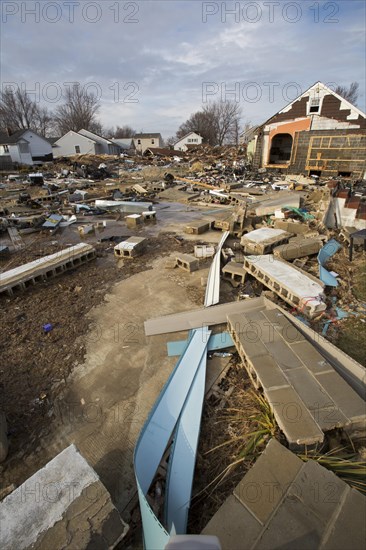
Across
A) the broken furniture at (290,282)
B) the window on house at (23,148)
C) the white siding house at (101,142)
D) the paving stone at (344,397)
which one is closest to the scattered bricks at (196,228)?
the broken furniture at (290,282)

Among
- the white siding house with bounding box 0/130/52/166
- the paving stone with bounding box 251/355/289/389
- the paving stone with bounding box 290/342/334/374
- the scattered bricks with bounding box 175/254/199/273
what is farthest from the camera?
the white siding house with bounding box 0/130/52/166

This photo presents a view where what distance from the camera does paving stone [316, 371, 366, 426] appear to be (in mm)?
2543

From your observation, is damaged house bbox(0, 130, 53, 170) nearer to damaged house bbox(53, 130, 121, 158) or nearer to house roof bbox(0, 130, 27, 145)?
house roof bbox(0, 130, 27, 145)

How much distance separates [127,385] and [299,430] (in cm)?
213

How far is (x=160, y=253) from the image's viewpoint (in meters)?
7.55

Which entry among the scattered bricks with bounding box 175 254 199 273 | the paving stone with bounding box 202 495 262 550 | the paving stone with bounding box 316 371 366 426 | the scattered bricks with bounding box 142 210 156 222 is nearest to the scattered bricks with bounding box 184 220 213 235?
the scattered bricks with bounding box 142 210 156 222

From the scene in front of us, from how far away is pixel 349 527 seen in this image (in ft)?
5.81

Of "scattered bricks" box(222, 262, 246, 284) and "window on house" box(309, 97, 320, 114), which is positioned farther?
"window on house" box(309, 97, 320, 114)

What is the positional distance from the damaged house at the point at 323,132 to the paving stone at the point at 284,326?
1918cm

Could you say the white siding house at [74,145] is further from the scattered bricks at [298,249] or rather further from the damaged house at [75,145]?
the scattered bricks at [298,249]

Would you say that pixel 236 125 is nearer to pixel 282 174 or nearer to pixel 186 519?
pixel 282 174

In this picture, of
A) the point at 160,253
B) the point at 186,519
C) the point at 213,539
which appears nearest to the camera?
the point at 213,539

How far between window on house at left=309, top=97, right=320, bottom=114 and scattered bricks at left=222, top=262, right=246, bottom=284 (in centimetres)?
1927

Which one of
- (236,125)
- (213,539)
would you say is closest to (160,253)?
(213,539)
